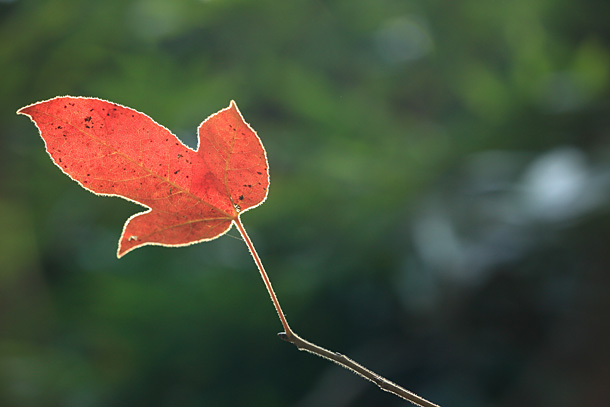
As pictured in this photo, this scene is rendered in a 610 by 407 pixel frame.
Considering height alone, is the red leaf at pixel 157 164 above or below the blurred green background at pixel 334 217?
below

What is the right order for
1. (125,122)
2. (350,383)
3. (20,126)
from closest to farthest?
(125,122)
(350,383)
(20,126)

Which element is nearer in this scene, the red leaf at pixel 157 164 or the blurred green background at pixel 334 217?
the red leaf at pixel 157 164

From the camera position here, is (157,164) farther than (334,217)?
No

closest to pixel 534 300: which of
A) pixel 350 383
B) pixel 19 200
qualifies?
pixel 350 383

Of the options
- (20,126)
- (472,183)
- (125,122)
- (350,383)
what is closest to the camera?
(125,122)

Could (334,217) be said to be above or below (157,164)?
above

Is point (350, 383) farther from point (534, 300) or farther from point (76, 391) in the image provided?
point (76, 391)
